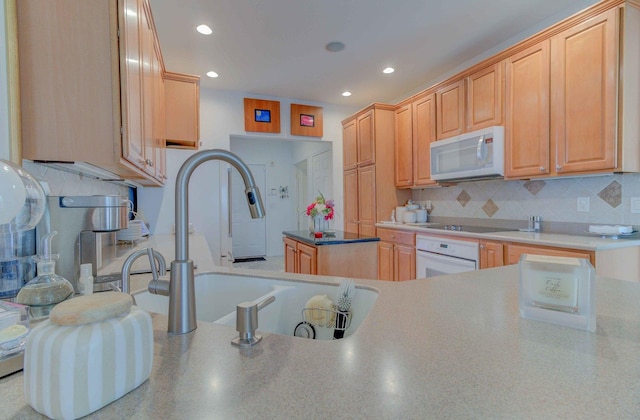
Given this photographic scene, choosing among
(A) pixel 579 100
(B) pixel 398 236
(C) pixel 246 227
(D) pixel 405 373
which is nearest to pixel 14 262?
(D) pixel 405 373

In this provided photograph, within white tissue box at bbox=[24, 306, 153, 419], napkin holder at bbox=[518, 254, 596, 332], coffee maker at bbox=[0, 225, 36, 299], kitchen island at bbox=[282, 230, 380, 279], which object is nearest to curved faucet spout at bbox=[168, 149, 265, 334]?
white tissue box at bbox=[24, 306, 153, 419]

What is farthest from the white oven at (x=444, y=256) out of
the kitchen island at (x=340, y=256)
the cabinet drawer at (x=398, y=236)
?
the kitchen island at (x=340, y=256)

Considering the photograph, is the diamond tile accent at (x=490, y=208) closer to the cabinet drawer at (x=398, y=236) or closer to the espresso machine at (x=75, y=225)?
the cabinet drawer at (x=398, y=236)

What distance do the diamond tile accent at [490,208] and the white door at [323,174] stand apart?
8.23ft

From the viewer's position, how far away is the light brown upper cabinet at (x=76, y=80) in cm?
107

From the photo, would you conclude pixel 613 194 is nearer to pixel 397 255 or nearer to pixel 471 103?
pixel 471 103

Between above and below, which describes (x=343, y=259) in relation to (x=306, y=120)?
below

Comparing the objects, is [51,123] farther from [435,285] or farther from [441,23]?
[441,23]

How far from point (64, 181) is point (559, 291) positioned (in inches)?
78.2

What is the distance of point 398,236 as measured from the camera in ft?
11.9

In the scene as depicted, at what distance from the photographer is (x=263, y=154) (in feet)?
21.6

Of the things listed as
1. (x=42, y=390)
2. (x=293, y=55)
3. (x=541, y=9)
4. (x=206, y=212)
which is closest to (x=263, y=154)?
(x=206, y=212)

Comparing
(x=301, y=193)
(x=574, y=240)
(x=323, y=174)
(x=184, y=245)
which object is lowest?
(x=574, y=240)

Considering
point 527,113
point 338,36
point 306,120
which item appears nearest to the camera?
point 527,113
